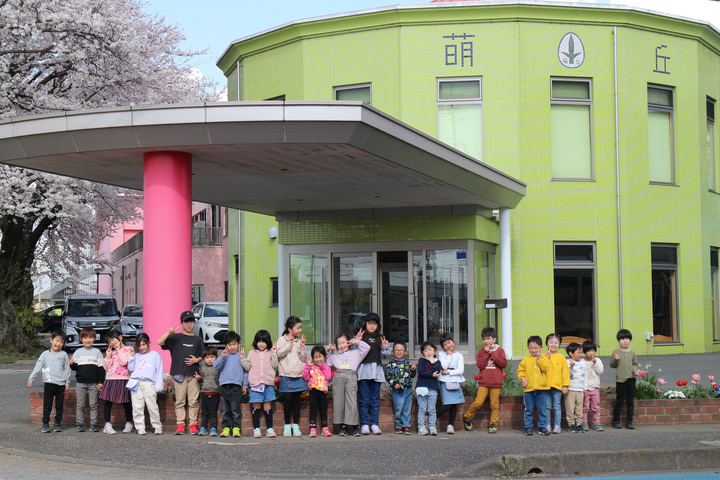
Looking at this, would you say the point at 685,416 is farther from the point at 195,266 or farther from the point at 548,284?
the point at 195,266

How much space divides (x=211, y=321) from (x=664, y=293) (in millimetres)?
14654

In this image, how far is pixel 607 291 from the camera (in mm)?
21625

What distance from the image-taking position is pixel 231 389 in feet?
36.3

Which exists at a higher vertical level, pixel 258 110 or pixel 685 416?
pixel 258 110

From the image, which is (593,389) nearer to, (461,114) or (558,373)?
(558,373)

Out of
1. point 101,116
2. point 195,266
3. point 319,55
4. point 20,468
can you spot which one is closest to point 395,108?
point 319,55

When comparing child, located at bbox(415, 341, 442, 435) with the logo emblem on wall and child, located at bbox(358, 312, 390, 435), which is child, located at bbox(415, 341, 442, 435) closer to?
child, located at bbox(358, 312, 390, 435)

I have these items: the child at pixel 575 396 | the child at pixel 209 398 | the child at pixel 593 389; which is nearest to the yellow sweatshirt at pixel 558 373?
the child at pixel 575 396

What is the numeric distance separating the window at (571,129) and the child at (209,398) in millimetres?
12900

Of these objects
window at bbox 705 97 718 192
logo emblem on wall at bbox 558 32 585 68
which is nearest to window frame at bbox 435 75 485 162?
logo emblem on wall at bbox 558 32 585 68

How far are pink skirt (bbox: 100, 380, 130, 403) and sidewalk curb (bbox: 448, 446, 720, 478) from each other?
179 inches

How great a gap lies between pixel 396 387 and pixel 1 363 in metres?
16.5

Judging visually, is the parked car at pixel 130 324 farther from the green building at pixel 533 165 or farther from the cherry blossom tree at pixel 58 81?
the green building at pixel 533 165

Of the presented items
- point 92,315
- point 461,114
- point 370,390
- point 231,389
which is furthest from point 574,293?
point 92,315
